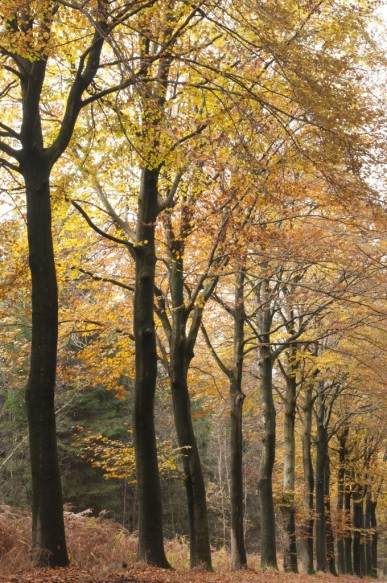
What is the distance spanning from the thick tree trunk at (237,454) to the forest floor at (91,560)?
115cm

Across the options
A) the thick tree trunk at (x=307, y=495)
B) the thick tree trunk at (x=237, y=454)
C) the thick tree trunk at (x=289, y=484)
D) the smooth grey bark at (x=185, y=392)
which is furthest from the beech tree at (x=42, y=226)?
the thick tree trunk at (x=307, y=495)

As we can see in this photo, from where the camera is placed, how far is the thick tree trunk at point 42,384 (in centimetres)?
662

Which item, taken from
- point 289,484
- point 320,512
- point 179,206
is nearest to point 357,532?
point 320,512

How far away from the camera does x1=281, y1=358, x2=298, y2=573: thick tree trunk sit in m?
17.6

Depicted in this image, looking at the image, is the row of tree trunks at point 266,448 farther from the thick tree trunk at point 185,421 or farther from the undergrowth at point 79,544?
the thick tree trunk at point 185,421

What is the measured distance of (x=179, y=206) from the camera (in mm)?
11859

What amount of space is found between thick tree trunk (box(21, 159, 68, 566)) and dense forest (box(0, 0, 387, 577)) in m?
0.02

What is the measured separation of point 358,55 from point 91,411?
20.1m

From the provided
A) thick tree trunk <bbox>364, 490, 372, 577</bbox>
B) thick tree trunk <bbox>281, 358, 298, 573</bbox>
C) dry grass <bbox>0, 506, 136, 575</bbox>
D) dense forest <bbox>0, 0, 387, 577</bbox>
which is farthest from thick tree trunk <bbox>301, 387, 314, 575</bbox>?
thick tree trunk <bbox>364, 490, 372, 577</bbox>

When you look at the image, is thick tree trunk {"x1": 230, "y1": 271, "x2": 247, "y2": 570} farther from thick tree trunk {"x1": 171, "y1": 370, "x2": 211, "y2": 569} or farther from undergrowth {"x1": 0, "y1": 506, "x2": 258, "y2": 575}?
thick tree trunk {"x1": 171, "y1": 370, "x2": 211, "y2": 569}

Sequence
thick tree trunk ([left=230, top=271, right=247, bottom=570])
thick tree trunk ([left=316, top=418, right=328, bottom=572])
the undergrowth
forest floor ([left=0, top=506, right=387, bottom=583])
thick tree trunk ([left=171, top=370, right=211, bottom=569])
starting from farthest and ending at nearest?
thick tree trunk ([left=316, top=418, right=328, bottom=572]) < thick tree trunk ([left=230, top=271, right=247, bottom=570]) < thick tree trunk ([left=171, top=370, right=211, bottom=569]) < the undergrowth < forest floor ([left=0, top=506, right=387, bottom=583])

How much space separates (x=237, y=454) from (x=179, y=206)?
6.09 m

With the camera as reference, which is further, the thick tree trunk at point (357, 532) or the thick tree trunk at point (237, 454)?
the thick tree trunk at point (357, 532)

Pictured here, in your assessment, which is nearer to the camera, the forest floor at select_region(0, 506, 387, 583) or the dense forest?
the forest floor at select_region(0, 506, 387, 583)
